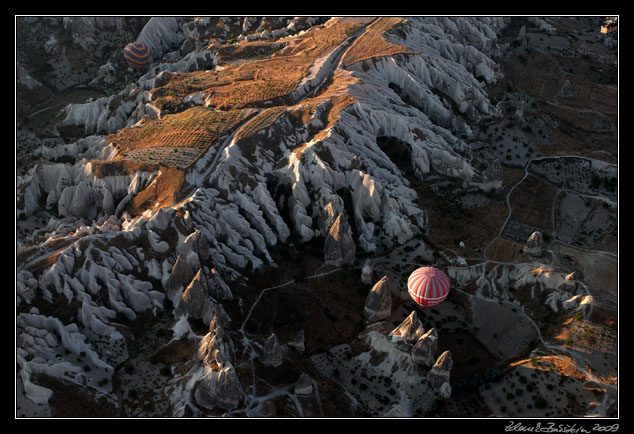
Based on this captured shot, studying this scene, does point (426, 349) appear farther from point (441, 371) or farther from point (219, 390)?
point (219, 390)

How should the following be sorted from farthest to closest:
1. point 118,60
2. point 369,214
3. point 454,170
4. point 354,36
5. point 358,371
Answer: point 118,60 → point 354,36 → point 454,170 → point 369,214 → point 358,371

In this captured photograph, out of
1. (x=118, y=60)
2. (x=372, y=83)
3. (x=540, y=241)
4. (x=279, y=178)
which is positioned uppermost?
(x=118, y=60)

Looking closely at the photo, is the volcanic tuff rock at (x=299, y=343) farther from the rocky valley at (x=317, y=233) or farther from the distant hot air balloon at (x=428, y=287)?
the distant hot air balloon at (x=428, y=287)

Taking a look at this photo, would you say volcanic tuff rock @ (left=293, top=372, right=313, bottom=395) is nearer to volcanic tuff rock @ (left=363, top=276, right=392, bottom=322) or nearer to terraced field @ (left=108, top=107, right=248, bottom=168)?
volcanic tuff rock @ (left=363, top=276, right=392, bottom=322)

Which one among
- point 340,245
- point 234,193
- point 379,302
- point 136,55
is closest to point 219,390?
point 379,302

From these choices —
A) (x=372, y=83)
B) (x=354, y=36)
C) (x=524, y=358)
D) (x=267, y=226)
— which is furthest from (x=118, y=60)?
(x=524, y=358)

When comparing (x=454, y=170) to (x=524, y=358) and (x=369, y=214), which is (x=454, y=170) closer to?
(x=369, y=214)

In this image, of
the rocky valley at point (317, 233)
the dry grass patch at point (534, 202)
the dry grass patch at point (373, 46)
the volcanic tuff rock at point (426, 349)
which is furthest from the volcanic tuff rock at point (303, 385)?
the dry grass patch at point (373, 46)
